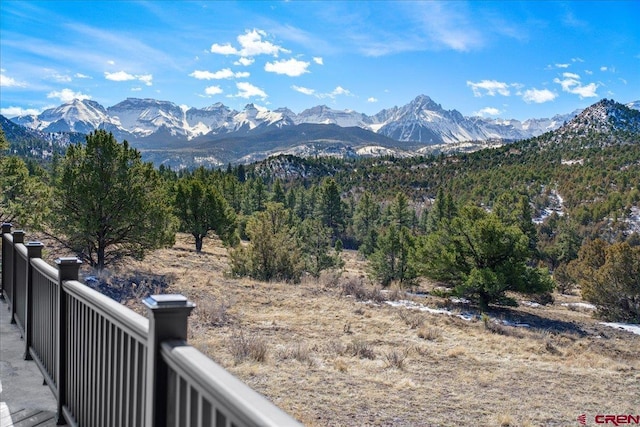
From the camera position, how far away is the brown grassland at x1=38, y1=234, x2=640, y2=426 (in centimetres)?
654

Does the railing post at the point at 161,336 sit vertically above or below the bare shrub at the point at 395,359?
above

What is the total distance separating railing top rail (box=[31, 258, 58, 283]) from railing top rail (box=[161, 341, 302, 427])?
8.63ft

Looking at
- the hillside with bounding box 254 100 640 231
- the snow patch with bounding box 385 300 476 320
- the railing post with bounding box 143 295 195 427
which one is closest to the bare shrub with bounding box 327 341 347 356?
the snow patch with bounding box 385 300 476 320

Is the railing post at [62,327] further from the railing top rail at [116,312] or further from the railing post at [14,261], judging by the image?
the railing post at [14,261]

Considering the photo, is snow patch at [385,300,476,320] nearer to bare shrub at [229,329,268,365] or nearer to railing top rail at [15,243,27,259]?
bare shrub at [229,329,268,365]

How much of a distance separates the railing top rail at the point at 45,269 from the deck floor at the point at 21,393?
1.13m

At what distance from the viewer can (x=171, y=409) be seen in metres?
2.04

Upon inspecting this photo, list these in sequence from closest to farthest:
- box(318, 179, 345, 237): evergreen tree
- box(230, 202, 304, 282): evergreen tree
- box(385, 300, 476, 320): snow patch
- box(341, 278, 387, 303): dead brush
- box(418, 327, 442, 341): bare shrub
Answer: box(418, 327, 442, 341): bare shrub < box(385, 300, 476, 320): snow patch < box(341, 278, 387, 303): dead brush < box(230, 202, 304, 282): evergreen tree < box(318, 179, 345, 237): evergreen tree

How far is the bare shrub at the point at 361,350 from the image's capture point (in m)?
9.04

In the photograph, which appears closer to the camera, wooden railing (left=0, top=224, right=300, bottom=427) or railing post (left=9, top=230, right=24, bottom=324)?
wooden railing (left=0, top=224, right=300, bottom=427)

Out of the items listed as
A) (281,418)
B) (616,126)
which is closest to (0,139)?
(281,418)

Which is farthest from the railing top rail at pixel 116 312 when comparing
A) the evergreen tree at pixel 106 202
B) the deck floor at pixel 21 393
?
the evergreen tree at pixel 106 202

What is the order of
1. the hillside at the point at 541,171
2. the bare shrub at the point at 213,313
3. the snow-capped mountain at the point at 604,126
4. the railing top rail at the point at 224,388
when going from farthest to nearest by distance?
1. the snow-capped mountain at the point at 604,126
2. the hillside at the point at 541,171
3. the bare shrub at the point at 213,313
4. the railing top rail at the point at 224,388

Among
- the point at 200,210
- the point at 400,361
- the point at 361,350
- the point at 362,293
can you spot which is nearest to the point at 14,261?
the point at 361,350
